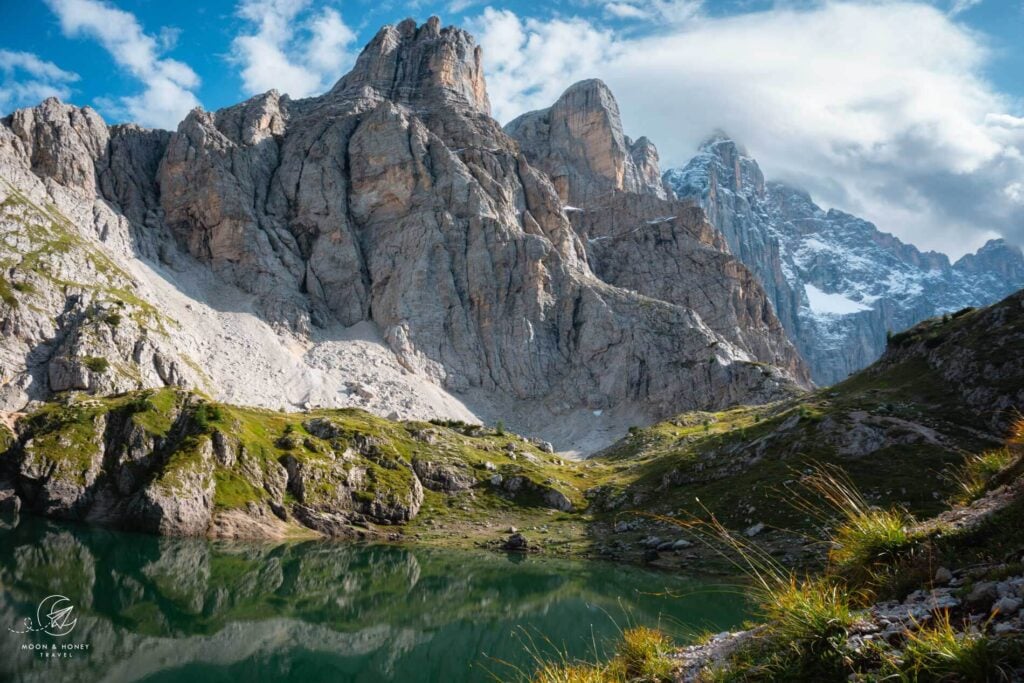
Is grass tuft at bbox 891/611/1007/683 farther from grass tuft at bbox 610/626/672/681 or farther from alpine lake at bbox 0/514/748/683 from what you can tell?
alpine lake at bbox 0/514/748/683

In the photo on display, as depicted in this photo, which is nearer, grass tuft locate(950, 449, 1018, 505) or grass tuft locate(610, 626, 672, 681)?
grass tuft locate(610, 626, 672, 681)

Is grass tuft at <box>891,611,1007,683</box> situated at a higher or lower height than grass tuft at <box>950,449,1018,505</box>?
lower

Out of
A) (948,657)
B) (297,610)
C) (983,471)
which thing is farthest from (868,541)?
(297,610)
